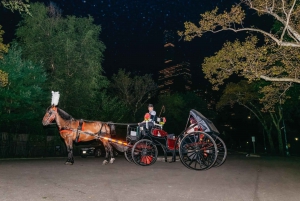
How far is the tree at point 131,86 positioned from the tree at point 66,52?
1216 cm

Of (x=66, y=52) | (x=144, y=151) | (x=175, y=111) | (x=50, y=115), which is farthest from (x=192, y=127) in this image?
(x=175, y=111)

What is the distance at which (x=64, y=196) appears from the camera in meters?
6.33

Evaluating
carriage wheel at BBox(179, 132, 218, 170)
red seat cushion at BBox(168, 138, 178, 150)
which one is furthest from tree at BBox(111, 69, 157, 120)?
carriage wheel at BBox(179, 132, 218, 170)

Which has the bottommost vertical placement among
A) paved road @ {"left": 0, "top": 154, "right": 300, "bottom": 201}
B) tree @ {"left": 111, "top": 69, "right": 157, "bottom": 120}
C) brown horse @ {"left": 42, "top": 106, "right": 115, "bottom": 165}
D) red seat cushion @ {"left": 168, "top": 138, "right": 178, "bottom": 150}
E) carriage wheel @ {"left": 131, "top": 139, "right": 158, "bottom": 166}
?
paved road @ {"left": 0, "top": 154, "right": 300, "bottom": 201}

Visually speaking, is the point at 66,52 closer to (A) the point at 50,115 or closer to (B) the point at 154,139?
(A) the point at 50,115

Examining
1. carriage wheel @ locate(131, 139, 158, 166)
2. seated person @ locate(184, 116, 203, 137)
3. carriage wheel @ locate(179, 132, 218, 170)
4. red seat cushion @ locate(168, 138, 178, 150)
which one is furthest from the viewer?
red seat cushion @ locate(168, 138, 178, 150)

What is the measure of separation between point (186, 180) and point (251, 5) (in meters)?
9.50

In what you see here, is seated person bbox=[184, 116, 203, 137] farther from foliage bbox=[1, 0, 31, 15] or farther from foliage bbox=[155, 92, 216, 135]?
foliage bbox=[155, 92, 216, 135]

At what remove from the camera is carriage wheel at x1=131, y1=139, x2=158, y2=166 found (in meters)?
11.6

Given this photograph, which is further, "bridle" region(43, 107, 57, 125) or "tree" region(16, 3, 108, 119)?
"tree" region(16, 3, 108, 119)

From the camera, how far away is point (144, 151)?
11680mm

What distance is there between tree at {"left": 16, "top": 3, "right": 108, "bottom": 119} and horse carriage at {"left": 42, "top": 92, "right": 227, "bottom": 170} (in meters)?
17.3

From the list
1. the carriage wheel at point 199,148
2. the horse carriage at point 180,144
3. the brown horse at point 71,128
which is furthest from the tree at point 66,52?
the carriage wheel at point 199,148

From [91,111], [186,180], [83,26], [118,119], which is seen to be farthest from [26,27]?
[186,180]
